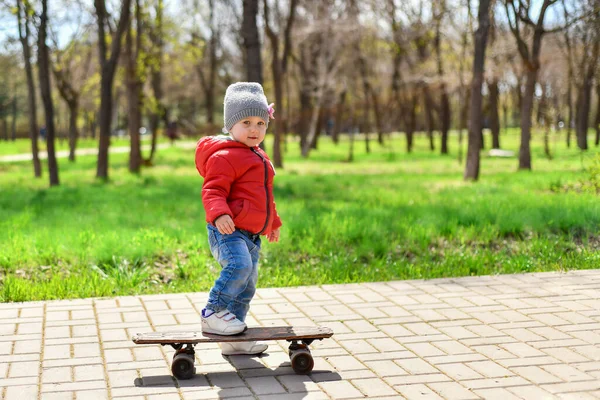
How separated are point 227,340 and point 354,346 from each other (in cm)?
Answer: 97

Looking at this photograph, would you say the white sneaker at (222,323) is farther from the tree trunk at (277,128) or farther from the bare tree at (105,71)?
the tree trunk at (277,128)

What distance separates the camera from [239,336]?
4.60m

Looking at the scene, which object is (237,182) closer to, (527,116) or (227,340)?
(227,340)

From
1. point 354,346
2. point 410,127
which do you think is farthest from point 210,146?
point 410,127

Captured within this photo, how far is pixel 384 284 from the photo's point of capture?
706cm

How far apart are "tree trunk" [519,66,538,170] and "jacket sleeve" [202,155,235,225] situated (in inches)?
581

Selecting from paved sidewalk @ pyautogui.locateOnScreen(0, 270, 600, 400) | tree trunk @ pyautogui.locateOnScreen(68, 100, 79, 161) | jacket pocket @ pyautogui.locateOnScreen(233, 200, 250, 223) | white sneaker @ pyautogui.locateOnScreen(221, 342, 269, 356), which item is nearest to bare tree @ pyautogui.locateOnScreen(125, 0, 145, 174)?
tree trunk @ pyautogui.locateOnScreen(68, 100, 79, 161)

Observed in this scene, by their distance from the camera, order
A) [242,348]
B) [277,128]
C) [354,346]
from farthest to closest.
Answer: [277,128] < [354,346] < [242,348]

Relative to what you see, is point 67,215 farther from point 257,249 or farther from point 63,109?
point 63,109

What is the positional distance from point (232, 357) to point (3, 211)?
7.21 meters

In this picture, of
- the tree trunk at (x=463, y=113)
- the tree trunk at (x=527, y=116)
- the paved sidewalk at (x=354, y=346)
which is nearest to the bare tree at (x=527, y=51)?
the tree trunk at (x=527, y=116)

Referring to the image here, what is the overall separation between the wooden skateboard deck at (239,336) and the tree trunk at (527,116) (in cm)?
1455

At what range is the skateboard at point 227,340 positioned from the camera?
4.46 metres

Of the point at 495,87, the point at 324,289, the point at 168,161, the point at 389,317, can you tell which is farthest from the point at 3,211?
the point at 495,87
